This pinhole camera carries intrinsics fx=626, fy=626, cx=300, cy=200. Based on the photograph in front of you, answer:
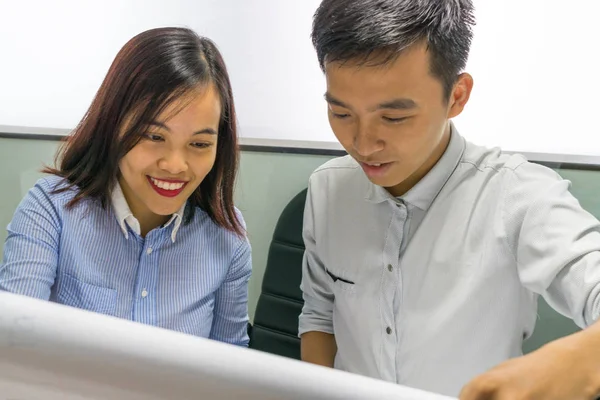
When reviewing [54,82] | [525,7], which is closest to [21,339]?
[525,7]

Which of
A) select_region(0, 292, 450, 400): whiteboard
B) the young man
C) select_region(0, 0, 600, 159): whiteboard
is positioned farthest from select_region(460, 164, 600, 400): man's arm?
select_region(0, 0, 600, 159): whiteboard

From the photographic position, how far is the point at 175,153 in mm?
1049

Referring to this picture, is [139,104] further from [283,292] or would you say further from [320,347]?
[283,292]

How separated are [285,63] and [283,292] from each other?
677 millimetres

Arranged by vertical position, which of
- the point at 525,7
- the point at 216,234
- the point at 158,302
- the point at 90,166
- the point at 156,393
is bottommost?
the point at 158,302

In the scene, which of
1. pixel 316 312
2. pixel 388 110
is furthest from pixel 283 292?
pixel 388 110

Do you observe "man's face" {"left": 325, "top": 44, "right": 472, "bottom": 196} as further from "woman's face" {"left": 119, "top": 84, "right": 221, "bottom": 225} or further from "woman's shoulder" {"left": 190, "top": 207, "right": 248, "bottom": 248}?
"woman's shoulder" {"left": 190, "top": 207, "right": 248, "bottom": 248}

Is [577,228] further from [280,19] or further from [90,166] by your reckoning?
[280,19]

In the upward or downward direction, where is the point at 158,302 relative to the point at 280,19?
downward

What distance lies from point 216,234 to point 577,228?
2.09 ft

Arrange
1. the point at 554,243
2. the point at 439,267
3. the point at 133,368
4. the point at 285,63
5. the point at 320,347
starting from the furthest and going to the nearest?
1. the point at 285,63
2. the point at 320,347
3. the point at 439,267
4. the point at 554,243
5. the point at 133,368

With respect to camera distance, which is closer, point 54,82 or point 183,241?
point 183,241

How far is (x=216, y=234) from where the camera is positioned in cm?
120

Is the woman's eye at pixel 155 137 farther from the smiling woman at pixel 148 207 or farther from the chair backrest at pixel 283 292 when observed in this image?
the chair backrest at pixel 283 292
